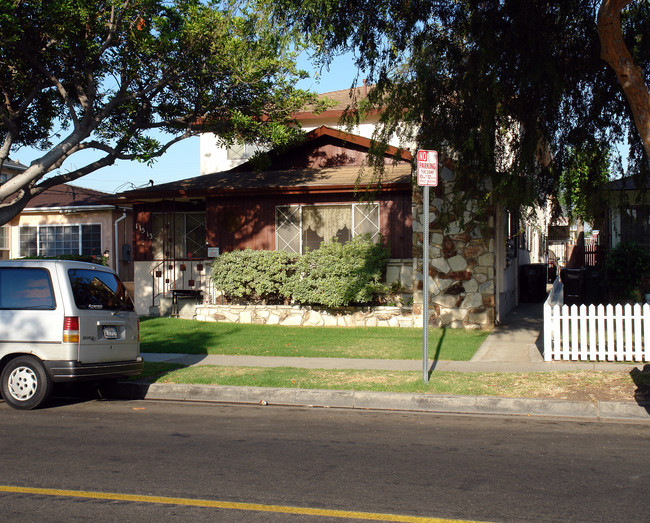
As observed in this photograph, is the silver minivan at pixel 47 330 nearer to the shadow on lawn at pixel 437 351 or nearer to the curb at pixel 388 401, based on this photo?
the curb at pixel 388 401

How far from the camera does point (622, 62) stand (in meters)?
9.86

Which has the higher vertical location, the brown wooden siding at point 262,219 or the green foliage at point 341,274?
the brown wooden siding at point 262,219

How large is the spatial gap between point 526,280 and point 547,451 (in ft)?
53.2

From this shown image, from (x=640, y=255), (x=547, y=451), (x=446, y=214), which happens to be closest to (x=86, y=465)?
(x=547, y=451)

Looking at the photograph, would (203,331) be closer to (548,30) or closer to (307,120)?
(548,30)

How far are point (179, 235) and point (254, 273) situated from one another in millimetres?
4254

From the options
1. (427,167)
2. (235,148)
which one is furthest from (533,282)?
(427,167)

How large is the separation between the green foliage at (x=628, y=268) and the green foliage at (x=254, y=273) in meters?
8.29

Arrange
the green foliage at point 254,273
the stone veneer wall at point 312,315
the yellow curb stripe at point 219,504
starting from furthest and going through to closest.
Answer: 1. the green foliage at point 254,273
2. the stone veneer wall at point 312,315
3. the yellow curb stripe at point 219,504

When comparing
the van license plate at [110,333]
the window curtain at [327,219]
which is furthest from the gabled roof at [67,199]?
the van license plate at [110,333]

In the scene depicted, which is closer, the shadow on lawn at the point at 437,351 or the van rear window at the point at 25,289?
the van rear window at the point at 25,289

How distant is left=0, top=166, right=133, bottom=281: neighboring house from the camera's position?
25.1 metres

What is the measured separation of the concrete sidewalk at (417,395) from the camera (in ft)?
27.8

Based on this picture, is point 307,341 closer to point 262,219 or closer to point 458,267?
point 458,267
